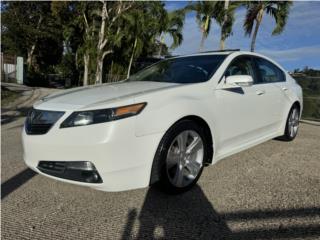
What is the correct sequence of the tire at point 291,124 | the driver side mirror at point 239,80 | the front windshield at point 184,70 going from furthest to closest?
1. the tire at point 291,124
2. the front windshield at point 184,70
3. the driver side mirror at point 239,80

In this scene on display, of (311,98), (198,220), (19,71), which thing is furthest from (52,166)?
(19,71)

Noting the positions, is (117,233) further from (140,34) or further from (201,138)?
(140,34)

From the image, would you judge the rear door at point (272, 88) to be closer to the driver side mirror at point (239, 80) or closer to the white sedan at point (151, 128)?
the white sedan at point (151, 128)

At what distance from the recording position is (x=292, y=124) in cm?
559

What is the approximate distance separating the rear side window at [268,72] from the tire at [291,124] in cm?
62

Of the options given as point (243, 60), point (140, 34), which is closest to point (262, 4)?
point (140, 34)

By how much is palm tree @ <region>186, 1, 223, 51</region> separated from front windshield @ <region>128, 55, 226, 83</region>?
1577 centimetres

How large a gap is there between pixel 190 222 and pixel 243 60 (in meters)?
2.48

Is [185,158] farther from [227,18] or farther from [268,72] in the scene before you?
[227,18]

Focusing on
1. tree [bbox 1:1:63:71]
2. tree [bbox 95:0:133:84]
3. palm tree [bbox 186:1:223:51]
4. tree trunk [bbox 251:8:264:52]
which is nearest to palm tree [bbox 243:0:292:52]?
tree trunk [bbox 251:8:264:52]

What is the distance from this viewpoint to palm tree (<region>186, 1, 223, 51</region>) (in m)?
19.1

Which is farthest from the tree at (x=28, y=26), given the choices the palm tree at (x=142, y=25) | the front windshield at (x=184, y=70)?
the front windshield at (x=184, y=70)

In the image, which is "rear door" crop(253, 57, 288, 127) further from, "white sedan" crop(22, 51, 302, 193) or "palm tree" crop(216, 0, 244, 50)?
"palm tree" crop(216, 0, 244, 50)

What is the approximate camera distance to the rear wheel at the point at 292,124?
5.38m
